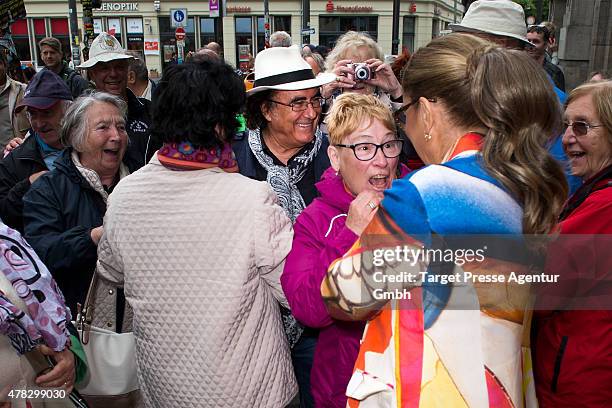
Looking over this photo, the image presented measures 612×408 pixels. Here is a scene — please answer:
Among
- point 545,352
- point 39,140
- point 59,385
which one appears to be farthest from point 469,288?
point 39,140

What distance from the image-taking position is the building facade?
37750mm

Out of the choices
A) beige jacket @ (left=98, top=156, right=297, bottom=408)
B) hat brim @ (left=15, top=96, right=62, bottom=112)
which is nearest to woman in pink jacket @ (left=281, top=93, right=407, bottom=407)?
beige jacket @ (left=98, top=156, right=297, bottom=408)

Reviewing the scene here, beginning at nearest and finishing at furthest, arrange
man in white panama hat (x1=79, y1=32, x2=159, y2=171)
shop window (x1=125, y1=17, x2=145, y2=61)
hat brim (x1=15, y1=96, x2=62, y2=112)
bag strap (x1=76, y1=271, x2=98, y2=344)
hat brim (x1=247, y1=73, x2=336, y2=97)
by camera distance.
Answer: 1. bag strap (x1=76, y1=271, x2=98, y2=344)
2. hat brim (x1=247, y1=73, x2=336, y2=97)
3. hat brim (x1=15, y1=96, x2=62, y2=112)
4. man in white panama hat (x1=79, y1=32, x2=159, y2=171)
5. shop window (x1=125, y1=17, x2=145, y2=61)

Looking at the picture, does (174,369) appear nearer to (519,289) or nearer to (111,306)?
(111,306)

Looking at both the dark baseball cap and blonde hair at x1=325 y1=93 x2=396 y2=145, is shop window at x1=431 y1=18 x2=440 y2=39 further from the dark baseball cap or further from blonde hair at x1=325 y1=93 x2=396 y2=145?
blonde hair at x1=325 y1=93 x2=396 y2=145

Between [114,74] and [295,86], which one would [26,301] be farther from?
[114,74]

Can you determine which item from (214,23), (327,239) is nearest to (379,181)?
(327,239)

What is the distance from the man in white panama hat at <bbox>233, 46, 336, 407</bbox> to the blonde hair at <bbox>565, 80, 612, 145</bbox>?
1.25m

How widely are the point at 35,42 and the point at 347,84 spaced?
41.3m

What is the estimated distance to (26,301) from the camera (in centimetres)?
178

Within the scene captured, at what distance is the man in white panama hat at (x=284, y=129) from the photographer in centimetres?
282

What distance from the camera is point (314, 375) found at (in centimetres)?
214

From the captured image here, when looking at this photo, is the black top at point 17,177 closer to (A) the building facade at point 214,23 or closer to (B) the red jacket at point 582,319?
(B) the red jacket at point 582,319

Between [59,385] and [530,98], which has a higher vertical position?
[530,98]
